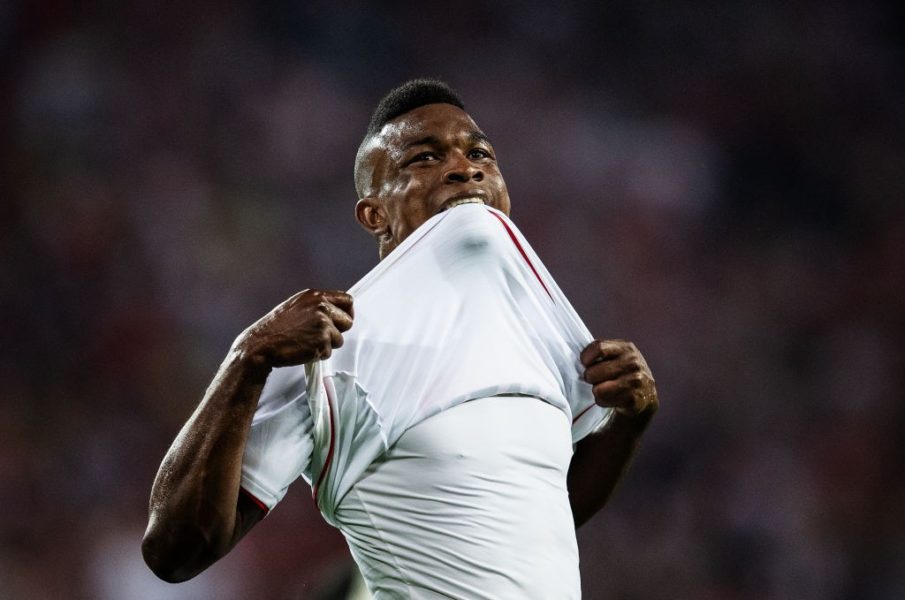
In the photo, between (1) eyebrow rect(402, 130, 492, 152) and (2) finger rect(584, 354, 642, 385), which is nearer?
(2) finger rect(584, 354, 642, 385)

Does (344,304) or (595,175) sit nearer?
(344,304)

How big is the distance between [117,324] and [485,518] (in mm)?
3319

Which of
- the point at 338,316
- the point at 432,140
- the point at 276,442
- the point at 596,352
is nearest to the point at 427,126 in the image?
the point at 432,140

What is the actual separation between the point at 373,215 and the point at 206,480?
0.87 m

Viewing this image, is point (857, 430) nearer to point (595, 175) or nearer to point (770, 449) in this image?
point (770, 449)

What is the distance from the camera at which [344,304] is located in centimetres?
160

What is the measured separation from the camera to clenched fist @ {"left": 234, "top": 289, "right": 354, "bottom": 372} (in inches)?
59.8

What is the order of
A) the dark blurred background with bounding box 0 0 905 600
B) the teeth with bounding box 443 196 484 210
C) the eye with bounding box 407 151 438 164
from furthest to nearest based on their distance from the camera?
the dark blurred background with bounding box 0 0 905 600 < the eye with bounding box 407 151 438 164 < the teeth with bounding box 443 196 484 210

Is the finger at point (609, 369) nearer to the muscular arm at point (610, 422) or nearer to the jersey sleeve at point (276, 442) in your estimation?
the muscular arm at point (610, 422)

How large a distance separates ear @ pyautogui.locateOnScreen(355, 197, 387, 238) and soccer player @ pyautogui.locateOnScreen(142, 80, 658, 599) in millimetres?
384

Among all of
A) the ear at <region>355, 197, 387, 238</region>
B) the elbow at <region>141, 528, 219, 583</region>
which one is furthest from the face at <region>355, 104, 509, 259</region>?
the elbow at <region>141, 528, 219, 583</region>

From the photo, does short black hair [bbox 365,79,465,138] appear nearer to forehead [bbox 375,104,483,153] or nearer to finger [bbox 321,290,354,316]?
forehead [bbox 375,104,483,153]

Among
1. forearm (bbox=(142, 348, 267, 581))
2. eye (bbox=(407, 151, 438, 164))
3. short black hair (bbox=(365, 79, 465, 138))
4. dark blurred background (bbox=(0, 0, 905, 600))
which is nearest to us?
forearm (bbox=(142, 348, 267, 581))

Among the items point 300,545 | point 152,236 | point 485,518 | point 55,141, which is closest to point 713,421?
point 300,545
